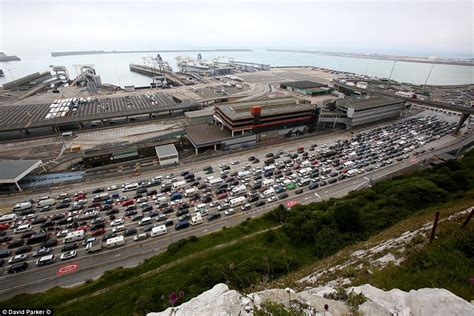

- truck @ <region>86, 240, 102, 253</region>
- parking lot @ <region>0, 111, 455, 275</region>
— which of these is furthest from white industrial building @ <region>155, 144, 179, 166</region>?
truck @ <region>86, 240, 102, 253</region>

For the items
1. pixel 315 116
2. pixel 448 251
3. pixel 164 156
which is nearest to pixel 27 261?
pixel 164 156

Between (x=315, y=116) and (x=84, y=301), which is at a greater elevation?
(x=315, y=116)

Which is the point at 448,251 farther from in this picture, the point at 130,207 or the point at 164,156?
the point at 164,156

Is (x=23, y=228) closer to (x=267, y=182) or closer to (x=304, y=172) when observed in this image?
(x=267, y=182)

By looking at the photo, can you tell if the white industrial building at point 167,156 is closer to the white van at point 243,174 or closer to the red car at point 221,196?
the white van at point 243,174

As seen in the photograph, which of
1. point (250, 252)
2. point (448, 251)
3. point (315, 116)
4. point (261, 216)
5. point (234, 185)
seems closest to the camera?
point (448, 251)

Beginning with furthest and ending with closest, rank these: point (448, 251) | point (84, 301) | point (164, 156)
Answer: point (164, 156) → point (84, 301) → point (448, 251)

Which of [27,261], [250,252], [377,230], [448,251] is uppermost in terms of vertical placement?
[448,251]
